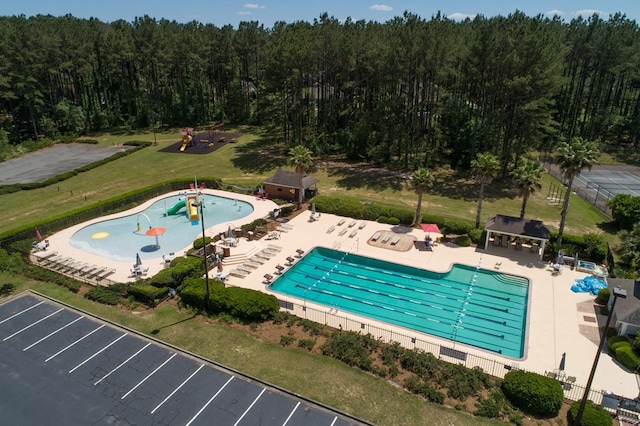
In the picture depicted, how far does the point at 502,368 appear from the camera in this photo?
22.7 m

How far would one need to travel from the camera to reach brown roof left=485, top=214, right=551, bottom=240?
3528 centimetres

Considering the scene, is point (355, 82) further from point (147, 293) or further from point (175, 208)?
point (147, 293)

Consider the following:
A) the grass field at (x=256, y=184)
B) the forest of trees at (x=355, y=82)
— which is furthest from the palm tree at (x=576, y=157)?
the forest of trees at (x=355, y=82)

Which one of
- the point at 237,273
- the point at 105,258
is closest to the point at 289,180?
the point at 237,273

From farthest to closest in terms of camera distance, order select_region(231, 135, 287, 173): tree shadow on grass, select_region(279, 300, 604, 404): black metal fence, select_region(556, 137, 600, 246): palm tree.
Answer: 1. select_region(231, 135, 287, 173): tree shadow on grass
2. select_region(556, 137, 600, 246): palm tree
3. select_region(279, 300, 604, 404): black metal fence

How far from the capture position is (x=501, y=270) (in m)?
34.1

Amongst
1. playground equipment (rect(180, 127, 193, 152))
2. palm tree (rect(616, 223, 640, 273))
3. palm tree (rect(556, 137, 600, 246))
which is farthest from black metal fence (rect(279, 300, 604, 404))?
playground equipment (rect(180, 127, 193, 152))

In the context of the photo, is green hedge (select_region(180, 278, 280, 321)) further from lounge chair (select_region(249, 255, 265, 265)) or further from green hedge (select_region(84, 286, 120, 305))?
lounge chair (select_region(249, 255, 265, 265))

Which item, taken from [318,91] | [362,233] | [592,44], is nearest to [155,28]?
[318,91]

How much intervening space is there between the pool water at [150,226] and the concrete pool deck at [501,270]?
1.13 metres

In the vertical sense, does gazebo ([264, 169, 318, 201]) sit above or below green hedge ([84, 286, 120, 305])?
above

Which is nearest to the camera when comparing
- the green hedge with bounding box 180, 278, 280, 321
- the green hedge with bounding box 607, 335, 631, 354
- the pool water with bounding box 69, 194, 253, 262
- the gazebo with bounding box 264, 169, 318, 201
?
the green hedge with bounding box 607, 335, 631, 354

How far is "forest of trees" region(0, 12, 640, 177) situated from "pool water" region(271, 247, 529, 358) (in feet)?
86.2

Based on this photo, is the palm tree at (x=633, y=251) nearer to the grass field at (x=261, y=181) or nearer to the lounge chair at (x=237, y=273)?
the grass field at (x=261, y=181)
